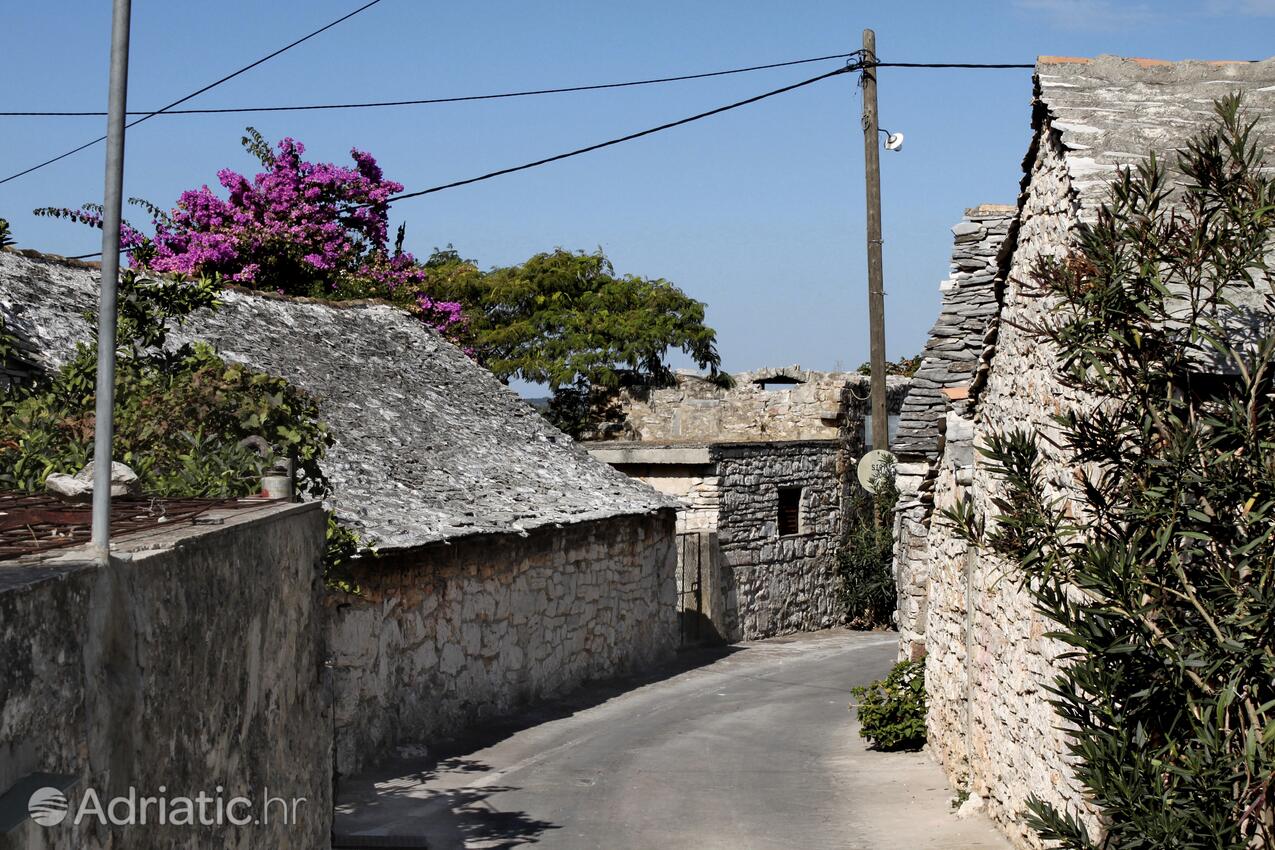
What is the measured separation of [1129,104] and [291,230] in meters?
16.6

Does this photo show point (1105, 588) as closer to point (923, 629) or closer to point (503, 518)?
point (923, 629)

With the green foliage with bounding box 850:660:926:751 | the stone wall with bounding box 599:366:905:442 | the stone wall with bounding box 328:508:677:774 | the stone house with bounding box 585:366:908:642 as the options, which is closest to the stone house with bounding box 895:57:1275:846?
the green foliage with bounding box 850:660:926:751

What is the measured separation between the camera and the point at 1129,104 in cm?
793

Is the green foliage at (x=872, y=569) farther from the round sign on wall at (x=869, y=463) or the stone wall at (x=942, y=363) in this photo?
the stone wall at (x=942, y=363)

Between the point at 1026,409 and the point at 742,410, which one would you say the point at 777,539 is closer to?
the point at 742,410

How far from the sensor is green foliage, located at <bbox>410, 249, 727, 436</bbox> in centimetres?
2667

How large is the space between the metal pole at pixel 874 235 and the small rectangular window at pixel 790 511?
261cm

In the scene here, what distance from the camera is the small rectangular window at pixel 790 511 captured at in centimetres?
2358

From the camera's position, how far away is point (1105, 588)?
17.7 feet

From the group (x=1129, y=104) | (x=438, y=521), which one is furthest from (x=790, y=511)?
(x=1129, y=104)

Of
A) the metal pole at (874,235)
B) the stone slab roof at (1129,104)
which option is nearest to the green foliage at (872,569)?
the metal pole at (874,235)

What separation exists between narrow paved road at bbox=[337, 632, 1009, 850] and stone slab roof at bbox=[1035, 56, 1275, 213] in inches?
185

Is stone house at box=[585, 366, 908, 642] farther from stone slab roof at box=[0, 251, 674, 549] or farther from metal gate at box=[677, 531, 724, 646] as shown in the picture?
stone slab roof at box=[0, 251, 674, 549]

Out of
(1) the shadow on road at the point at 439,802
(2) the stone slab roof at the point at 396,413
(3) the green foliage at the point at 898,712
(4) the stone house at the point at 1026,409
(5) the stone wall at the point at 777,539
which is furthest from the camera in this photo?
→ (5) the stone wall at the point at 777,539
